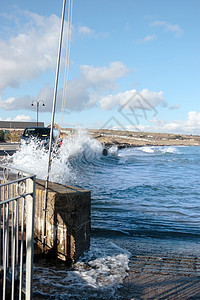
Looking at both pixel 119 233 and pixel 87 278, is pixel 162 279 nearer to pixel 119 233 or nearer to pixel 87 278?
pixel 87 278

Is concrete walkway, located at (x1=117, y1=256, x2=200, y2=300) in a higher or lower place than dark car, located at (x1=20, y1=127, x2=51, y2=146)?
lower

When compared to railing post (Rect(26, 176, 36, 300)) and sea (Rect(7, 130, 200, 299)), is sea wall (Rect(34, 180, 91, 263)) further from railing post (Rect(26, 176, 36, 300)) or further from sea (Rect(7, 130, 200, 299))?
railing post (Rect(26, 176, 36, 300))

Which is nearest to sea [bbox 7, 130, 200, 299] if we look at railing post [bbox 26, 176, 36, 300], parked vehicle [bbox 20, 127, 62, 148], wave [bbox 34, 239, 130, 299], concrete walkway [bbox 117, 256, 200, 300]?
wave [bbox 34, 239, 130, 299]

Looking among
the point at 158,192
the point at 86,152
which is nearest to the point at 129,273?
the point at 158,192

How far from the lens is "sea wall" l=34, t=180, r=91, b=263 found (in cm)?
420

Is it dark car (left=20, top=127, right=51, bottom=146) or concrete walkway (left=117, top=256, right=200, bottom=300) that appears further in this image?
dark car (left=20, top=127, right=51, bottom=146)

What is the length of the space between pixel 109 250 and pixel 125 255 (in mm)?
332

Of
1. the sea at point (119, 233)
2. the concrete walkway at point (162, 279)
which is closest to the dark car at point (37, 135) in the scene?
the sea at point (119, 233)

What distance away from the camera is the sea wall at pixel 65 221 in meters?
4.20

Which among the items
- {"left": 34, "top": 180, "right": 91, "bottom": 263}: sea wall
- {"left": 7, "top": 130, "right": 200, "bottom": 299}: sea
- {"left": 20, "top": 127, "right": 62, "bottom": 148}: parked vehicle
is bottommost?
{"left": 7, "top": 130, "right": 200, "bottom": 299}: sea

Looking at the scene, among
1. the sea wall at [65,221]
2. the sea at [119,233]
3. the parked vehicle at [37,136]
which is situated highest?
the parked vehicle at [37,136]

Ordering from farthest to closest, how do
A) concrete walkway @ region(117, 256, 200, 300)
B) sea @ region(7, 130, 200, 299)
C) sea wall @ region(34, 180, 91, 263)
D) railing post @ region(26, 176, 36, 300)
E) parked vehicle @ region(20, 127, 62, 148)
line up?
parked vehicle @ region(20, 127, 62, 148), sea wall @ region(34, 180, 91, 263), sea @ region(7, 130, 200, 299), concrete walkway @ region(117, 256, 200, 300), railing post @ region(26, 176, 36, 300)

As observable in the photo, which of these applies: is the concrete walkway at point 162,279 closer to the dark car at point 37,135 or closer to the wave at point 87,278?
the wave at point 87,278

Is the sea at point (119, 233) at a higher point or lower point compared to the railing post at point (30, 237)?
lower
